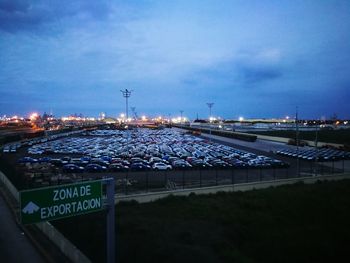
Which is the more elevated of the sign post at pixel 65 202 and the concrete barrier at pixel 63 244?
the sign post at pixel 65 202

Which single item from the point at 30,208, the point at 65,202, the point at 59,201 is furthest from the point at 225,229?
the point at 30,208

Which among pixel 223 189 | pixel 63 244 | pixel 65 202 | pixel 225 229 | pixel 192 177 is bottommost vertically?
pixel 192 177

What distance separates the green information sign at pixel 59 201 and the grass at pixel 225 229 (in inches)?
239

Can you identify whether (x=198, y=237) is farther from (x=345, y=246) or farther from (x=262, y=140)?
(x=262, y=140)

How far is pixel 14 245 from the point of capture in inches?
711

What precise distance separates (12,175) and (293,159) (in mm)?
42497

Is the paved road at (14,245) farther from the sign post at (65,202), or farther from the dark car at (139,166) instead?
the dark car at (139,166)

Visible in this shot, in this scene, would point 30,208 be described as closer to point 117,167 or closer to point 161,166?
point 117,167

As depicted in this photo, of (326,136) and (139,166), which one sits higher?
(326,136)

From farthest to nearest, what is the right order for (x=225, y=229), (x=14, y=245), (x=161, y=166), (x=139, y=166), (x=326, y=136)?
(x=326, y=136), (x=161, y=166), (x=139, y=166), (x=225, y=229), (x=14, y=245)

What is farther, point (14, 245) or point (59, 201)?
point (14, 245)

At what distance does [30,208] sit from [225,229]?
14.4m

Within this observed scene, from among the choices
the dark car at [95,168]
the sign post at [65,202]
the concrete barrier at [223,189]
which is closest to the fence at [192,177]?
the concrete barrier at [223,189]

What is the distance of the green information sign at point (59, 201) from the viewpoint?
8.01 m
